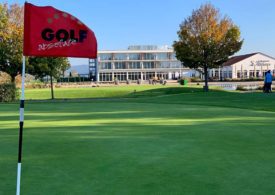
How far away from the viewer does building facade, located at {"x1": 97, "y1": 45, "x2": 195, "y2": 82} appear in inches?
5394

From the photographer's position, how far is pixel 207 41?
4144cm

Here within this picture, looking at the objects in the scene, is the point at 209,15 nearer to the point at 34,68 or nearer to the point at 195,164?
the point at 34,68

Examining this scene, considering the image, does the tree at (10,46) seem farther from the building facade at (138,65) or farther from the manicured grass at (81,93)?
the building facade at (138,65)

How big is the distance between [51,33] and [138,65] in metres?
132

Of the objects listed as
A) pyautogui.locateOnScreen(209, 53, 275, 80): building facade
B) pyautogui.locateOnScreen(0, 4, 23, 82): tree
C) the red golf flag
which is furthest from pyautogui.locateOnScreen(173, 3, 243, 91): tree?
pyautogui.locateOnScreen(209, 53, 275, 80): building facade

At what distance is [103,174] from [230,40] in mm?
36863

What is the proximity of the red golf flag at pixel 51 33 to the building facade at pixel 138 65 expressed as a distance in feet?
429

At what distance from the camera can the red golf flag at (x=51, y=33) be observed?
541 centimetres

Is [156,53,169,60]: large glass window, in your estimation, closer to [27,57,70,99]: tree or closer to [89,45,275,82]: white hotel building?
[89,45,275,82]: white hotel building

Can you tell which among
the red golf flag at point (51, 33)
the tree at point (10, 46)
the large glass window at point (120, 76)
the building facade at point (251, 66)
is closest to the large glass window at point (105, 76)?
the large glass window at point (120, 76)

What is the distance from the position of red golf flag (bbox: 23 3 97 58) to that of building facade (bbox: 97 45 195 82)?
131m

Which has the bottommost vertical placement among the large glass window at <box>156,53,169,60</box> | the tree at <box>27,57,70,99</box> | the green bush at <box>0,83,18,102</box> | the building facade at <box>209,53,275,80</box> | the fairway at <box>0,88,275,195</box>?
the fairway at <box>0,88,275,195</box>

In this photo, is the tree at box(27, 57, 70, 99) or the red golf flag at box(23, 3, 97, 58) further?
the tree at box(27, 57, 70, 99)

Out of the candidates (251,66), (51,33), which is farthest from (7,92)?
(251,66)
